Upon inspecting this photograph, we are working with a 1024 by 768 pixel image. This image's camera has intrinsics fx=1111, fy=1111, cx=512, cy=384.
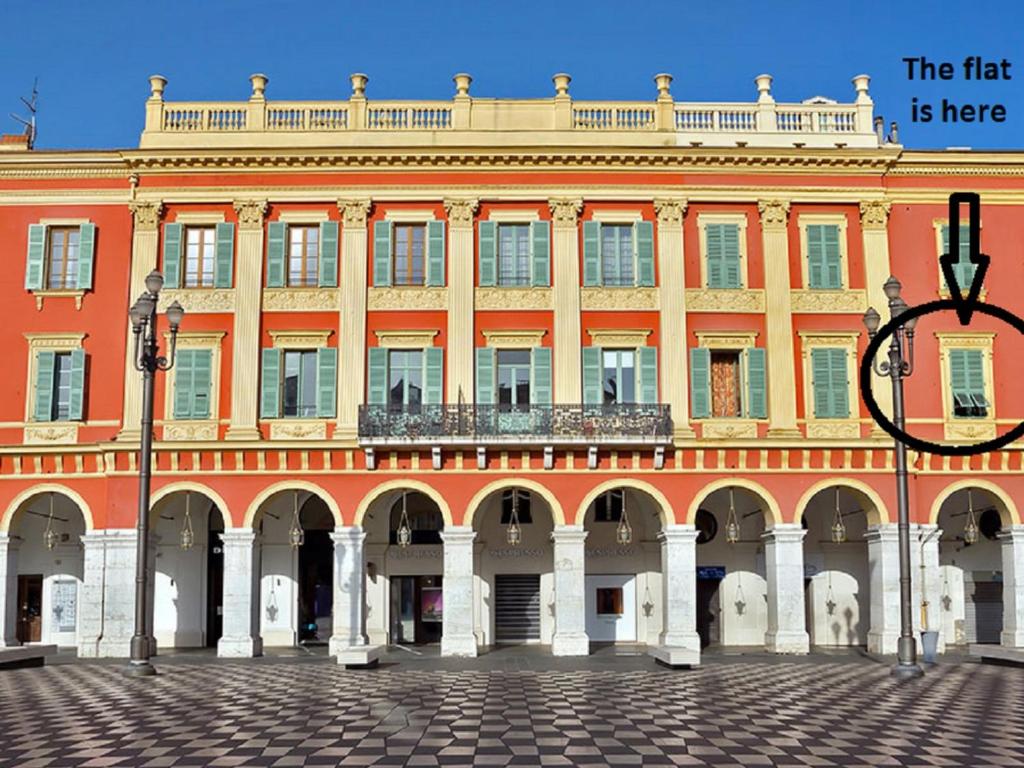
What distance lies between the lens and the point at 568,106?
3609 cm

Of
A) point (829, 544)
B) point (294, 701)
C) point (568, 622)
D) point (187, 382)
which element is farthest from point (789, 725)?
point (187, 382)

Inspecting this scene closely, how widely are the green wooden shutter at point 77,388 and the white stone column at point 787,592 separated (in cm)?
2161

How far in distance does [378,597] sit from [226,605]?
542cm

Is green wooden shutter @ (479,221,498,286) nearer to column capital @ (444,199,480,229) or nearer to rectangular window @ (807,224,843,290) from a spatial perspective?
column capital @ (444,199,480,229)

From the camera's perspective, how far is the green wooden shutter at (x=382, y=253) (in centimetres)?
3519

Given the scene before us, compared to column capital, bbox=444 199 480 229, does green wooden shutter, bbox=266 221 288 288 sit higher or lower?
lower

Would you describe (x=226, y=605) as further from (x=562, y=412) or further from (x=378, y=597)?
(x=562, y=412)

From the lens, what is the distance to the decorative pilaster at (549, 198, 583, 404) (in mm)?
34500

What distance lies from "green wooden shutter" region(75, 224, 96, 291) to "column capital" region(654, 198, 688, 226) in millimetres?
18029

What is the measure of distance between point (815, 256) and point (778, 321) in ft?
8.62

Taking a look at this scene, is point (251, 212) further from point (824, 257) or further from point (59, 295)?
point (824, 257)

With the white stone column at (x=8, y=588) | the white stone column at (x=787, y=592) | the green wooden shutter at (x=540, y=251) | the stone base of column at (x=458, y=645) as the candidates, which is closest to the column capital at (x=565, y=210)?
the green wooden shutter at (x=540, y=251)

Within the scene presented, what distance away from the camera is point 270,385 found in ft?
114

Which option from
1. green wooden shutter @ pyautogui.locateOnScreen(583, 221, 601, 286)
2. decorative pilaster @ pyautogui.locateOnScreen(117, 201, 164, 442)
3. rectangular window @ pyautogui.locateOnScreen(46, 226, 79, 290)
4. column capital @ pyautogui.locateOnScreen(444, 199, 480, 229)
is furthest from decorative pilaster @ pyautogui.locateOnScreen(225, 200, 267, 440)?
green wooden shutter @ pyautogui.locateOnScreen(583, 221, 601, 286)
